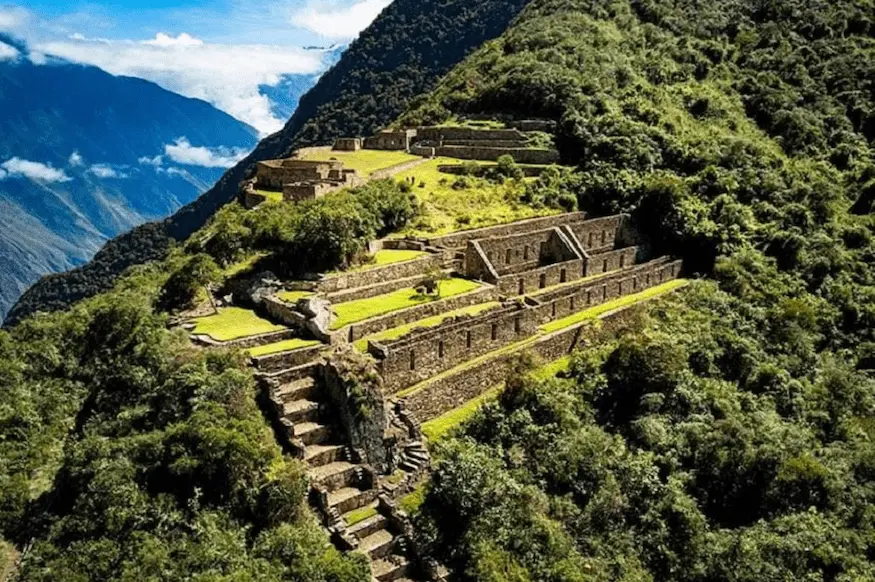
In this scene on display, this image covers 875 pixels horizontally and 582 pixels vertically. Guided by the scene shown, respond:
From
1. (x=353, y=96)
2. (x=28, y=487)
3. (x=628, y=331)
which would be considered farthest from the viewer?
(x=353, y=96)

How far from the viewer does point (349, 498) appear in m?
21.5

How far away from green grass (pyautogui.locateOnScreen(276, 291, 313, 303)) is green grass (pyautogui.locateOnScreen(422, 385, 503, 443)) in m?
6.66

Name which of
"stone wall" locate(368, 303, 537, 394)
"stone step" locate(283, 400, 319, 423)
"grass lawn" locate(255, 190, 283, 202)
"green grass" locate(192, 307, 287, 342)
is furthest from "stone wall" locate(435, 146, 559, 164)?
"stone step" locate(283, 400, 319, 423)

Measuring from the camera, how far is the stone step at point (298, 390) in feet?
75.8

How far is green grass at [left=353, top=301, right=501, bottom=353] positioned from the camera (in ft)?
87.1

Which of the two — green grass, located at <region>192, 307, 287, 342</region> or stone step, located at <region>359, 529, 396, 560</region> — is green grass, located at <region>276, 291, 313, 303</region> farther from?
stone step, located at <region>359, 529, 396, 560</region>

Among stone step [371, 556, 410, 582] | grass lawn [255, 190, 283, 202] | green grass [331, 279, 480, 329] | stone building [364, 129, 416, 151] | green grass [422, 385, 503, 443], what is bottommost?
stone step [371, 556, 410, 582]

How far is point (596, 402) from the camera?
2877 centimetres

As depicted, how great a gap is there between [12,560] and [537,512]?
45.8 feet

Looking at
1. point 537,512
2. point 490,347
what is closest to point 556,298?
point 490,347

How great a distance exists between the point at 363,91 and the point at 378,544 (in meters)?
111

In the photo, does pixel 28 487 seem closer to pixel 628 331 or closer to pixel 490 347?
pixel 490 347

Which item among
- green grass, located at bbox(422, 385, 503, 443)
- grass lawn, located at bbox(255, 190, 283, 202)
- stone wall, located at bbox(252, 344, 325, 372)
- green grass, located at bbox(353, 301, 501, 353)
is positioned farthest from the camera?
grass lawn, located at bbox(255, 190, 283, 202)

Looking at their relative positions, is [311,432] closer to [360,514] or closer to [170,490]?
[360,514]
